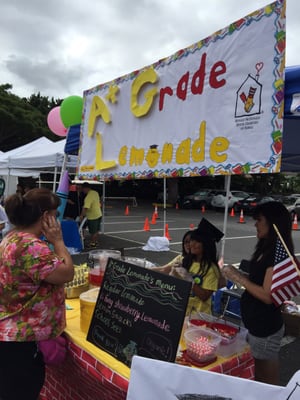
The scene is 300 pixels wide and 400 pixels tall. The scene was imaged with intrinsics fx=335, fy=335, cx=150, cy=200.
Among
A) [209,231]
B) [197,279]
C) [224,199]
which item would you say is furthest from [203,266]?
[224,199]

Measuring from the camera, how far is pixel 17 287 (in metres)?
1.81

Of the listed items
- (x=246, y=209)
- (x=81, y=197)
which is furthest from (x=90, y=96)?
(x=246, y=209)

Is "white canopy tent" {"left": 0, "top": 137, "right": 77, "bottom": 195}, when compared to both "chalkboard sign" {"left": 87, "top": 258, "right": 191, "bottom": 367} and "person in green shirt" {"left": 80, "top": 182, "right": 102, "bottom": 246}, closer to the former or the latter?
"person in green shirt" {"left": 80, "top": 182, "right": 102, "bottom": 246}

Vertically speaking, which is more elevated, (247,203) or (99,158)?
(99,158)

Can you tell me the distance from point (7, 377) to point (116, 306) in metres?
0.70

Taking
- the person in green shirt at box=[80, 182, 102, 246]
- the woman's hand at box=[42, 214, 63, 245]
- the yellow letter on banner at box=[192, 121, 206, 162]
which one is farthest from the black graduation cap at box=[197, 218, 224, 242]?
the person in green shirt at box=[80, 182, 102, 246]

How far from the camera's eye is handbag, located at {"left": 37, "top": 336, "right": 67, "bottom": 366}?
192 cm

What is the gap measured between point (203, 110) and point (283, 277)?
127 centimetres

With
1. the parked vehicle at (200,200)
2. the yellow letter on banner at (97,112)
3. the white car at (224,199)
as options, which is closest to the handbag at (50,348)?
the yellow letter on banner at (97,112)

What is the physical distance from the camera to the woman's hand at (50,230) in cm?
197

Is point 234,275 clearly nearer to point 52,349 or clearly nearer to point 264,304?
point 264,304

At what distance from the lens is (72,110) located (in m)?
4.07

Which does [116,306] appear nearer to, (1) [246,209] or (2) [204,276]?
(2) [204,276]

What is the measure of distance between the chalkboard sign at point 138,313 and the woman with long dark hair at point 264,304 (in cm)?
61
